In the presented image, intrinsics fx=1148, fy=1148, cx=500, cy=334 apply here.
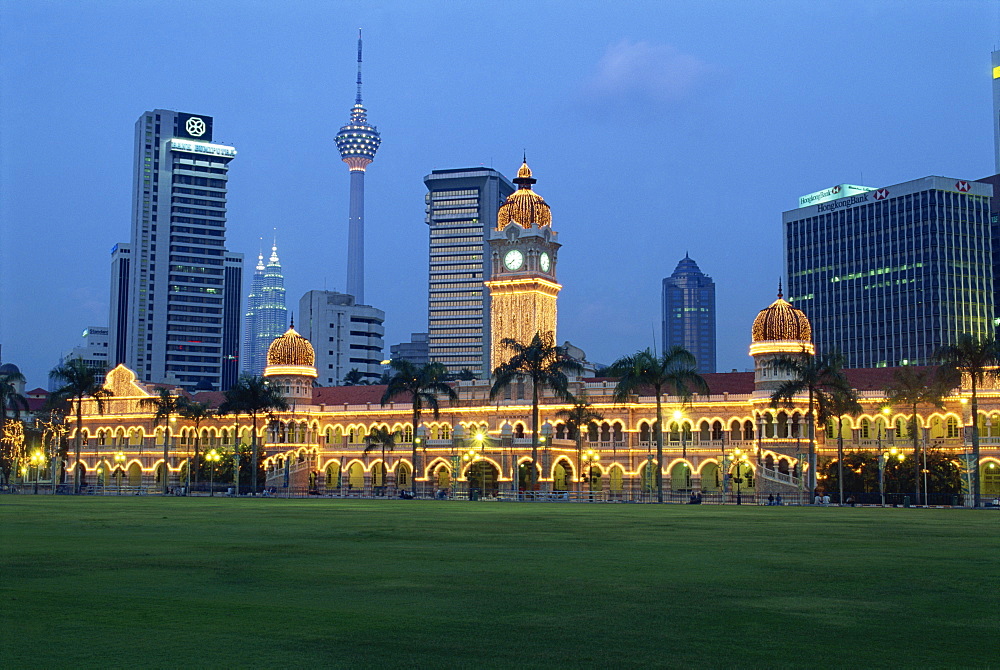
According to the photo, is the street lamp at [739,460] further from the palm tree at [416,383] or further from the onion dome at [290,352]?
the onion dome at [290,352]

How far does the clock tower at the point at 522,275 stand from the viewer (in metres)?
105

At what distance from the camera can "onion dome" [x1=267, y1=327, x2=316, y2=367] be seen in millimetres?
111500

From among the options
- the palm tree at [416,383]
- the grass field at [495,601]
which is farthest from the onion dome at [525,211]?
the grass field at [495,601]

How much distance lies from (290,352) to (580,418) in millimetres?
35300

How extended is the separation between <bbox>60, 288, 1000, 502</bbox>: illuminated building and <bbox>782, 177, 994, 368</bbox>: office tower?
87404 millimetres

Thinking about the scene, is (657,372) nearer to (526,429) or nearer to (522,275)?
(526,429)

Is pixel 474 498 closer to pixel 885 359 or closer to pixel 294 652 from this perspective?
pixel 294 652

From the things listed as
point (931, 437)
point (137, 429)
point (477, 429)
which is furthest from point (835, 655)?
point (137, 429)

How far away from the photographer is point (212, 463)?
102 m

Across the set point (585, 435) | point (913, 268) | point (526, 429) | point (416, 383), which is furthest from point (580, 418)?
point (913, 268)

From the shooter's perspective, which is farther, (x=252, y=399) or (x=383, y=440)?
(x=252, y=399)

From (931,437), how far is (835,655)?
260 feet

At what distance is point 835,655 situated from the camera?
12109 mm

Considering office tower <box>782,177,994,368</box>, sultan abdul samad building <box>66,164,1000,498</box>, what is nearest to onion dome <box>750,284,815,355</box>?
sultan abdul samad building <box>66,164,1000,498</box>
